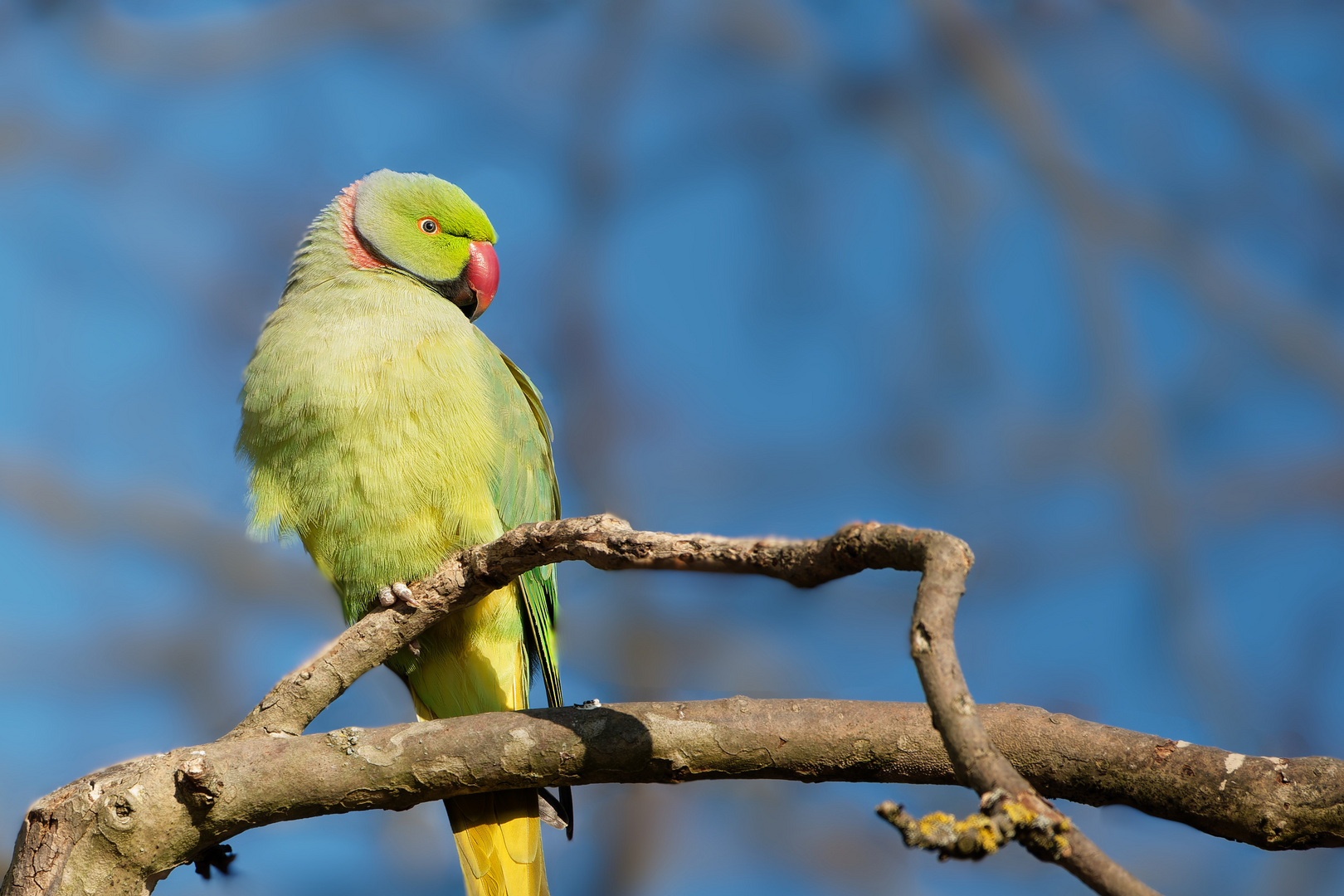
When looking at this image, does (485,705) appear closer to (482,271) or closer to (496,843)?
(496,843)

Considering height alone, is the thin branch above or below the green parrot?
below

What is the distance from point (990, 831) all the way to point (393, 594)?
236 cm

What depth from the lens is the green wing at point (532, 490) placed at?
3699mm

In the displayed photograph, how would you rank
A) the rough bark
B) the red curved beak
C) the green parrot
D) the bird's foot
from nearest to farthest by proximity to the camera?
the rough bark, the bird's foot, the green parrot, the red curved beak

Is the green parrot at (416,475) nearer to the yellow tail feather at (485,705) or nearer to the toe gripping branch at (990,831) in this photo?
the yellow tail feather at (485,705)

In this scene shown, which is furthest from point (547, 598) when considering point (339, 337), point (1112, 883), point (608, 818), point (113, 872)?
point (608, 818)

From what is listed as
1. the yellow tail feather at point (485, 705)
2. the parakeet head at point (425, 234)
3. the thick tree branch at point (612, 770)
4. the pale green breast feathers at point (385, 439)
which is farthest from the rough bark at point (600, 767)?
the parakeet head at point (425, 234)

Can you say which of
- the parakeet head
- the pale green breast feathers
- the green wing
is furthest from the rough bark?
the parakeet head

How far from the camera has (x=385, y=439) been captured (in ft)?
11.2

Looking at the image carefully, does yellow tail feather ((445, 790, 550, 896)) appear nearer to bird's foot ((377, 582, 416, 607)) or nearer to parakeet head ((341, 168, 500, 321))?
bird's foot ((377, 582, 416, 607))

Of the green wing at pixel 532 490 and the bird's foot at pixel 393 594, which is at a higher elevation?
the green wing at pixel 532 490

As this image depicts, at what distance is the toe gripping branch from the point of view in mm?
1312

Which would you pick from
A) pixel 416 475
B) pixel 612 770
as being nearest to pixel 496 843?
pixel 612 770

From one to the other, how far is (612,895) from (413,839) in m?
1.36
